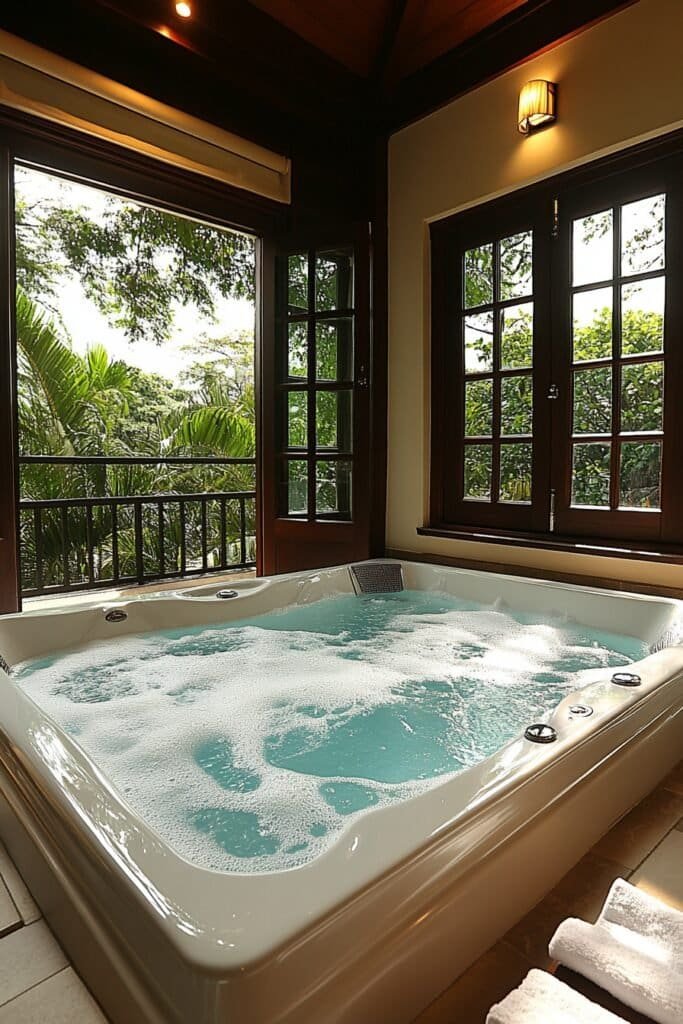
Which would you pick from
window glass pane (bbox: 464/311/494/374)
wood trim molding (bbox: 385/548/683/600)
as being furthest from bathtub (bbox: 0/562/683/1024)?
window glass pane (bbox: 464/311/494/374)

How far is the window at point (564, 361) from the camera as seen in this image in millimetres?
2453

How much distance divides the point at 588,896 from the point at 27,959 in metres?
0.88

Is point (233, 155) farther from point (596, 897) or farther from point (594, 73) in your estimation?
point (596, 897)

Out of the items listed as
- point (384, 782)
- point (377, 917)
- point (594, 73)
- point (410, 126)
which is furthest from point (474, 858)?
point (410, 126)

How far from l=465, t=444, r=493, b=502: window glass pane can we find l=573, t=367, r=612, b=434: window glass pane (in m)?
0.47

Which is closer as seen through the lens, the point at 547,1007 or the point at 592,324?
the point at 547,1007

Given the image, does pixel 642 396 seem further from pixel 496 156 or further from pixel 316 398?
pixel 316 398

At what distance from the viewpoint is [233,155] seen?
2965mm

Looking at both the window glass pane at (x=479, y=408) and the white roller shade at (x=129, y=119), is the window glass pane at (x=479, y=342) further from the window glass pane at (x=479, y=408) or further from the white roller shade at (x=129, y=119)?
the white roller shade at (x=129, y=119)

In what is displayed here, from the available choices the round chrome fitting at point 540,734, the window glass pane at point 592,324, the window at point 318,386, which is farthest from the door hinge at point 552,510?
the round chrome fitting at point 540,734

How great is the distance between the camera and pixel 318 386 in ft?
10.9

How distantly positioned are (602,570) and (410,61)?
2.60 meters

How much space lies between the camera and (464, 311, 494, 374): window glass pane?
3.02 meters

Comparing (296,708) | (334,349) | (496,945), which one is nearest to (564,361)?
(334,349)
